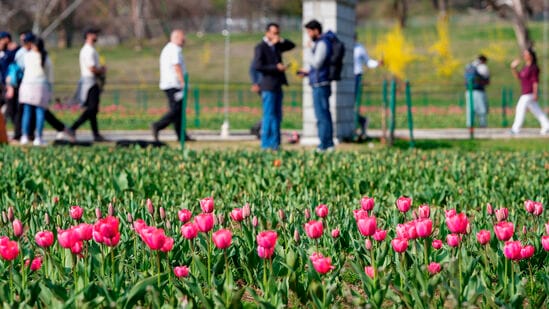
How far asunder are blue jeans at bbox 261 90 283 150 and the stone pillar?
1343 millimetres

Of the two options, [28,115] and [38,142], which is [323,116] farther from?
[28,115]

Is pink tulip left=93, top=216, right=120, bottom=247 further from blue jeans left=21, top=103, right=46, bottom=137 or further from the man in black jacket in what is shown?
blue jeans left=21, top=103, right=46, bottom=137

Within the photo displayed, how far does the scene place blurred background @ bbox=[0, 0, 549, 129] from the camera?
39000 mm

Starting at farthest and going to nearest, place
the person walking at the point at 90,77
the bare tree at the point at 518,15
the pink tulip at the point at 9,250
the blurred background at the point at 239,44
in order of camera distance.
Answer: the blurred background at the point at 239,44 → the bare tree at the point at 518,15 → the person walking at the point at 90,77 → the pink tulip at the point at 9,250

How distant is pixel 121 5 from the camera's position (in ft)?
198

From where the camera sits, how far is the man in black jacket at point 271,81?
43.1ft

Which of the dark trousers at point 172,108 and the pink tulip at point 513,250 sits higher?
the dark trousers at point 172,108

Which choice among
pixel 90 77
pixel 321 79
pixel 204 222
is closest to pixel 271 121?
pixel 321 79

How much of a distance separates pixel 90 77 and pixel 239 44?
54.3m

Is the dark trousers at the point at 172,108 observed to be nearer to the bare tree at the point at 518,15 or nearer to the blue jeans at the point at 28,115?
the blue jeans at the point at 28,115

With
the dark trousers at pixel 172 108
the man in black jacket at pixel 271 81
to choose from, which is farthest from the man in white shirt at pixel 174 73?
the man in black jacket at pixel 271 81

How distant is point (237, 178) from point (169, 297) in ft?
14.6

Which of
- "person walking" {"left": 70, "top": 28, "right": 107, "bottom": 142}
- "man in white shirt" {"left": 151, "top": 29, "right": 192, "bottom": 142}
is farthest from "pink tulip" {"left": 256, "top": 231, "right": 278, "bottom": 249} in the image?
"person walking" {"left": 70, "top": 28, "right": 107, "bottom": 142}

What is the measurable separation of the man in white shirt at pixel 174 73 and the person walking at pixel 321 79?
212cm
